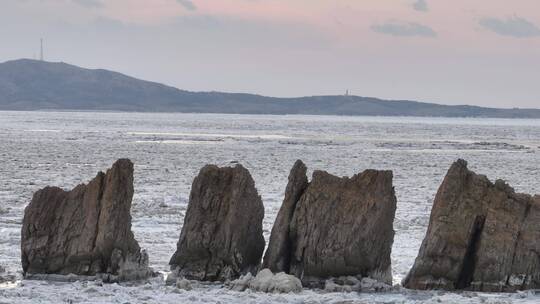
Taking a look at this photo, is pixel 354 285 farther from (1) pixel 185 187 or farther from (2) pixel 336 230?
(1) pixel 185 187

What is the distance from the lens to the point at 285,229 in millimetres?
14734

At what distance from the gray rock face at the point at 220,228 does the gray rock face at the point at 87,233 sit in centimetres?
67

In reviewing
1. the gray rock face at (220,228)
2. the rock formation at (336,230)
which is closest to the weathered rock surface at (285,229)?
the rock formation at (336,230)

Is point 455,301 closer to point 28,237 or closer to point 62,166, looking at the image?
point 28,237

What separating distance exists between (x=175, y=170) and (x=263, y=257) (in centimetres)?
2306

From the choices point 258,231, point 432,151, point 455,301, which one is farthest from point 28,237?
point 432,151

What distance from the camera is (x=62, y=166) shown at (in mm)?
39281

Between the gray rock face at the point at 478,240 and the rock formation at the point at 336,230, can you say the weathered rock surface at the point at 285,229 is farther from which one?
the gray rock face at the point at 478,240

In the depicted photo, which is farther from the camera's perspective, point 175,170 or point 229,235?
point 175,170

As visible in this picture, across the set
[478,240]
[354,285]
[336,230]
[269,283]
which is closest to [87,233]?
[269,283]

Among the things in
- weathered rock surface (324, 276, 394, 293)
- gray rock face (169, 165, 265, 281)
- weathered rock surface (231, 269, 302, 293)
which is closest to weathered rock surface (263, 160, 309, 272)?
gray rock face (169, 165, 265, 281)

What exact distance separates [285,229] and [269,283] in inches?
45.5

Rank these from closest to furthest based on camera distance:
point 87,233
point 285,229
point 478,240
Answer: point 478,240, point 87,233, point 285,229

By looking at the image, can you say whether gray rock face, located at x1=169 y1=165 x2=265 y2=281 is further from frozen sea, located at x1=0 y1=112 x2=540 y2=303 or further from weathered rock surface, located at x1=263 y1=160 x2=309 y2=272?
frozen sea, located at x1=0 y1=112 x2=540 y2=303
